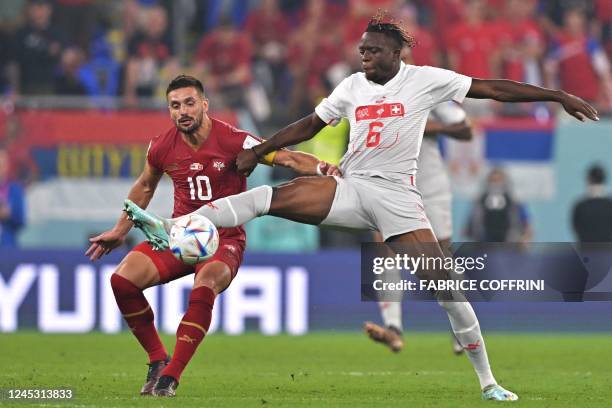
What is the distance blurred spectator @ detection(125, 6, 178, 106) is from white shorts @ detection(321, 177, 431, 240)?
9.70 meters

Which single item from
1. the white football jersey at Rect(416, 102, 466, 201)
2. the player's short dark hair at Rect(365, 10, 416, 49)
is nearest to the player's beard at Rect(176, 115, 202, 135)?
the player's short dark hair at Rect(365, 10, 416, 49)

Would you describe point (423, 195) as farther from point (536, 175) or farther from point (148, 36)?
point (148, 36)

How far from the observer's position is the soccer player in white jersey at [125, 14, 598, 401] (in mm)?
9023

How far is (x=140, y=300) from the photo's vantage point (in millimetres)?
9523

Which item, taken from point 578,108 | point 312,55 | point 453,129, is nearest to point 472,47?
point 312,55

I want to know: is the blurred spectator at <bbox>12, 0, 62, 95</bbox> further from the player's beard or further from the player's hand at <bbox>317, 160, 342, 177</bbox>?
the player's hand at <bbox>317, 160, 342, 177</bbox>

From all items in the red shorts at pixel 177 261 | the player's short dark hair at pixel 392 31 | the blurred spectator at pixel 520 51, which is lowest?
the red shorts at pixel 177 261

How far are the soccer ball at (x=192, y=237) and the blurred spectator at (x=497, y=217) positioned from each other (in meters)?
8.67

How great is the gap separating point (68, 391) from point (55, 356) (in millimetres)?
3477

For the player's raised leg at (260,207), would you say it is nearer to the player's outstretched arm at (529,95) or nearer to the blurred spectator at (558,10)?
the player's outstretched arm at (529,95)

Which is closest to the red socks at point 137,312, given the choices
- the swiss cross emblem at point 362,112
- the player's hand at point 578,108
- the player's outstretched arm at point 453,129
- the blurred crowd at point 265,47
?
the swiss cross emblem at point 362,112

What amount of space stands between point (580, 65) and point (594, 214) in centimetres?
333

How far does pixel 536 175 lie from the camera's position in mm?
18094

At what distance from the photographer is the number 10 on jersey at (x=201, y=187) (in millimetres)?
9656
